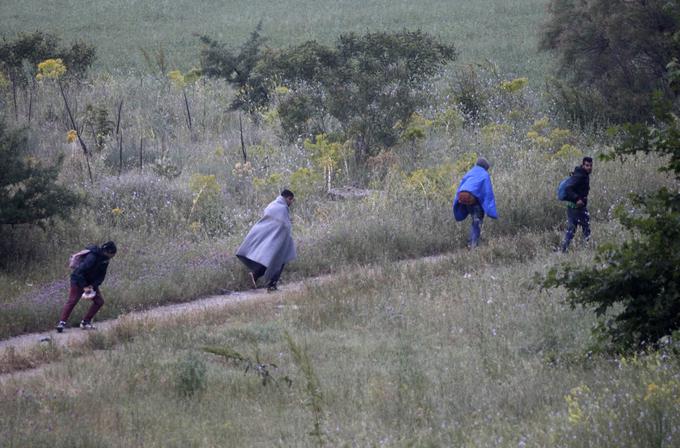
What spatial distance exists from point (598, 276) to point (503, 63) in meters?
35.4

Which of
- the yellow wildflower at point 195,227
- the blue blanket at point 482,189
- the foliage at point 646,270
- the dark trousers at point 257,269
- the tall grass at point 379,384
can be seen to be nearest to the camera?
the tall grass at point 379,384

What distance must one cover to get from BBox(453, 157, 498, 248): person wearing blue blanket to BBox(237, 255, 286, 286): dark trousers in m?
3.54

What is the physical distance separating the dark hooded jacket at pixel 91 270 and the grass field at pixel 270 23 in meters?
28.3

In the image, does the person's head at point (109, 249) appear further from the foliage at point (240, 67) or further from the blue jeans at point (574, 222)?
the foliage at point (240, 67)

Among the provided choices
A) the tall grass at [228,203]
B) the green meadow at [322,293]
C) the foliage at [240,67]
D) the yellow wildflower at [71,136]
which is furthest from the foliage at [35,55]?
the yellow wildflower at [71,136]

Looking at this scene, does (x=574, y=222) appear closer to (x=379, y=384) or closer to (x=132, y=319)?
(x=132, y=319)

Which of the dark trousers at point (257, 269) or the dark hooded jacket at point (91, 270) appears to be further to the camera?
the dark trousers at point (257, 269)

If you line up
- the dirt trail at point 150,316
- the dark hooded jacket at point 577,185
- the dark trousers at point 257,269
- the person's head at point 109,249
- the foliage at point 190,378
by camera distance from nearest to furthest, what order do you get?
the foliage at point 190,378 < the dirt trail at point 150,316 < the person's head at point 109,249 < the dark trousers at point 257,269 < the dark hooded jacket at point 577,185

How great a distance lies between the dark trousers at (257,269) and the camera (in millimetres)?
14711

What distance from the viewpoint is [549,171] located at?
1998cm

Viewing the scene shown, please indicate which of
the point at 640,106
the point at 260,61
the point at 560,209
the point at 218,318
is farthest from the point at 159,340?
the point at 640,106

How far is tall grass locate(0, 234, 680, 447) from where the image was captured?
684 centimetres

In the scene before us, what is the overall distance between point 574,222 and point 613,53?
1534cm

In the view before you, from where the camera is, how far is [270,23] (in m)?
56.6
